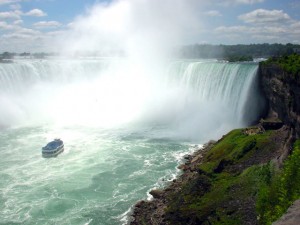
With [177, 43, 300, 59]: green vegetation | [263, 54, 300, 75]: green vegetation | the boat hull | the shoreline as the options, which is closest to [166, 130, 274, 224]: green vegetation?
the shoreline

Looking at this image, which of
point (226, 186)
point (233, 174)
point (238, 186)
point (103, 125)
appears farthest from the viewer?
point (103, 125)

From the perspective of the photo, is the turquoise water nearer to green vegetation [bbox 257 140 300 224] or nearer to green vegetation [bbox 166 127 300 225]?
green vegetation [bbox 166 127 300 225]

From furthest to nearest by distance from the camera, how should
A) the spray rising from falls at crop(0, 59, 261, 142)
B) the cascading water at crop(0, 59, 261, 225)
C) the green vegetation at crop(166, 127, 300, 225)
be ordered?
the spray rising from falls at crop(0, 59, 261, 142) → the cascading water at crop(0, 59, 261, 225) → the green vegetation at crop(166, 127, 300, 225)

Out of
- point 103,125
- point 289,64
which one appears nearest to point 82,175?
point 289,64

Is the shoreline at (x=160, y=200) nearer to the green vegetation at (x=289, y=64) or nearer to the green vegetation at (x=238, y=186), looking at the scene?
the green vegetation at (x=238, y=186)

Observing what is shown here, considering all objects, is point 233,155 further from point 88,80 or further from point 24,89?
point 88,80

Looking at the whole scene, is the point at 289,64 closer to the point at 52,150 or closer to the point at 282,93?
the point at 282,93
